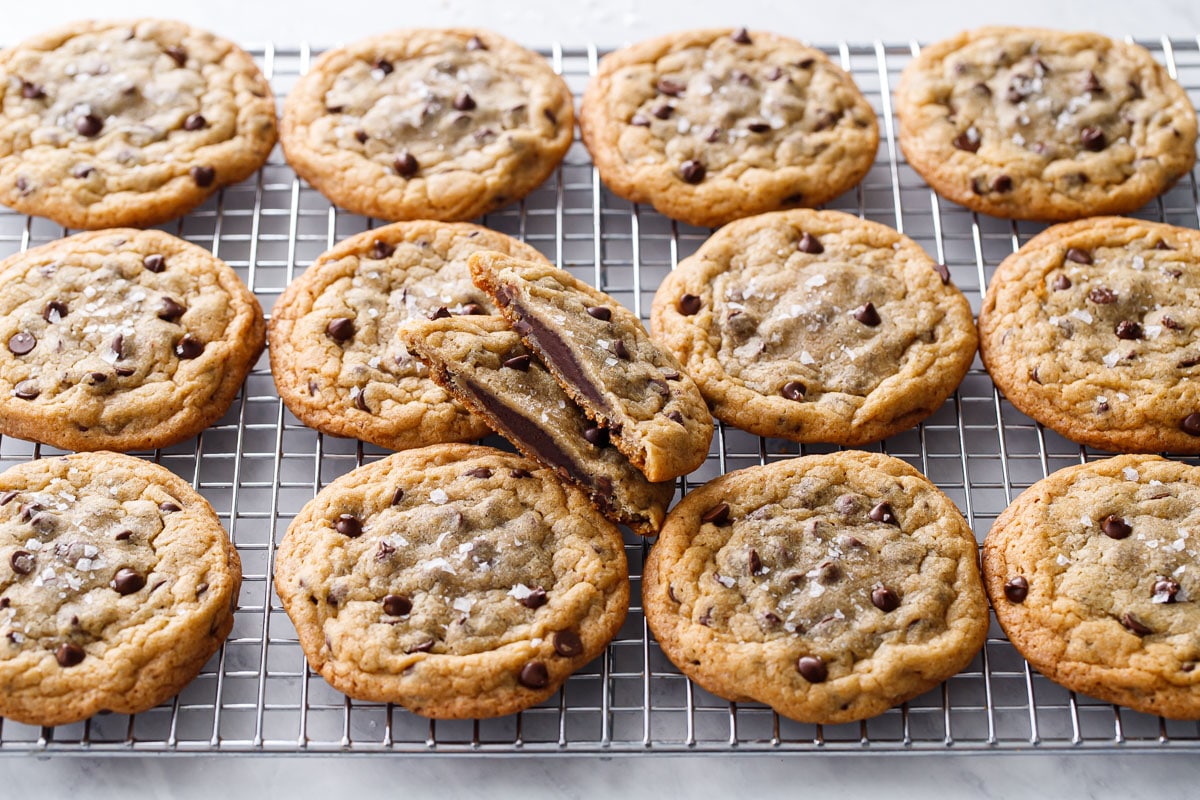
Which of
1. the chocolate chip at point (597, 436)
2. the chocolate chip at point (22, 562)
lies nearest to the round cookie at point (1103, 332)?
the chocolate chip at point (597, 436)

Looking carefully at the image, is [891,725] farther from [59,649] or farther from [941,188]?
[59,649]

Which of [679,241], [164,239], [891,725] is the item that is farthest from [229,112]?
[891,725]

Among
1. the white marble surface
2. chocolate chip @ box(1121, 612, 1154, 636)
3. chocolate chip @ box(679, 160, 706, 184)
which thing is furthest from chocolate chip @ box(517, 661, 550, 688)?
chocolate chip @ box(679, 160, 706, 184)

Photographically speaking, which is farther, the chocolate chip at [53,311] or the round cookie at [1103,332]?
the chocolate chip at [53,311]

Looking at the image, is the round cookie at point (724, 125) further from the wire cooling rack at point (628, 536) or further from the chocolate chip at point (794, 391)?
the chocolate chip at point (794, 391)

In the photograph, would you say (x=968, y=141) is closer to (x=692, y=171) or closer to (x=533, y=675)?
(x=692, y=171)
